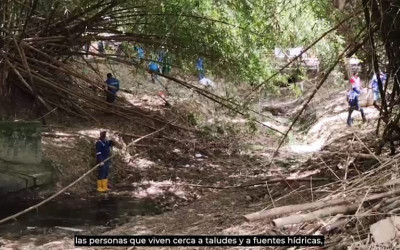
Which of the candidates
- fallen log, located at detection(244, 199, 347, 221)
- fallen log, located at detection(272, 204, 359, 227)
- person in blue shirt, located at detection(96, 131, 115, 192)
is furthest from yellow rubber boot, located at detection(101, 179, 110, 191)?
fallen log, located at detection(272, 204, 359, 227)

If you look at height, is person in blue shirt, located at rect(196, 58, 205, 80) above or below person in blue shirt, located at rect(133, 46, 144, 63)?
below

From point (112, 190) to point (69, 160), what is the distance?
116cm

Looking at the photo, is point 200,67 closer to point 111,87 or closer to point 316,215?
point 111,87

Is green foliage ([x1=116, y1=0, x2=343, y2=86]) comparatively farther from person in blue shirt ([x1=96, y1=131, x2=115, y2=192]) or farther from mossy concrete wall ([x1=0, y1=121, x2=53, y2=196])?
mossy concrete wall ([x1=0, y1=121, x2=53, y2=196])

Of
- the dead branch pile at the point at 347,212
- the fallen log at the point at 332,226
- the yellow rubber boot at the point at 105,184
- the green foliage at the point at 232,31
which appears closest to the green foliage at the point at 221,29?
the green foliage at the point at 232,31

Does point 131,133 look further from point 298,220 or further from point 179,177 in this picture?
point 298,220

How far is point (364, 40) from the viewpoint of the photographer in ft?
21.3

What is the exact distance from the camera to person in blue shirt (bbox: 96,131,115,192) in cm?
937

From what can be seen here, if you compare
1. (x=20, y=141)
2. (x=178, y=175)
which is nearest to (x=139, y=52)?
(x=178, y=175)

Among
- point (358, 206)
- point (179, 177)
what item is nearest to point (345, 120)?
point (179, 177)

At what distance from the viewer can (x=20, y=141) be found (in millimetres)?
9359

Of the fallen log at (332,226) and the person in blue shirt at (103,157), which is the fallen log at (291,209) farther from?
the person in blue shirt at (103,157)

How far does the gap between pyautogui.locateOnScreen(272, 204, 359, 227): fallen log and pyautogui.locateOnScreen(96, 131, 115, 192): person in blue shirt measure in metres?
5.90

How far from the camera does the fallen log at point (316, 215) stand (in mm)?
3916
